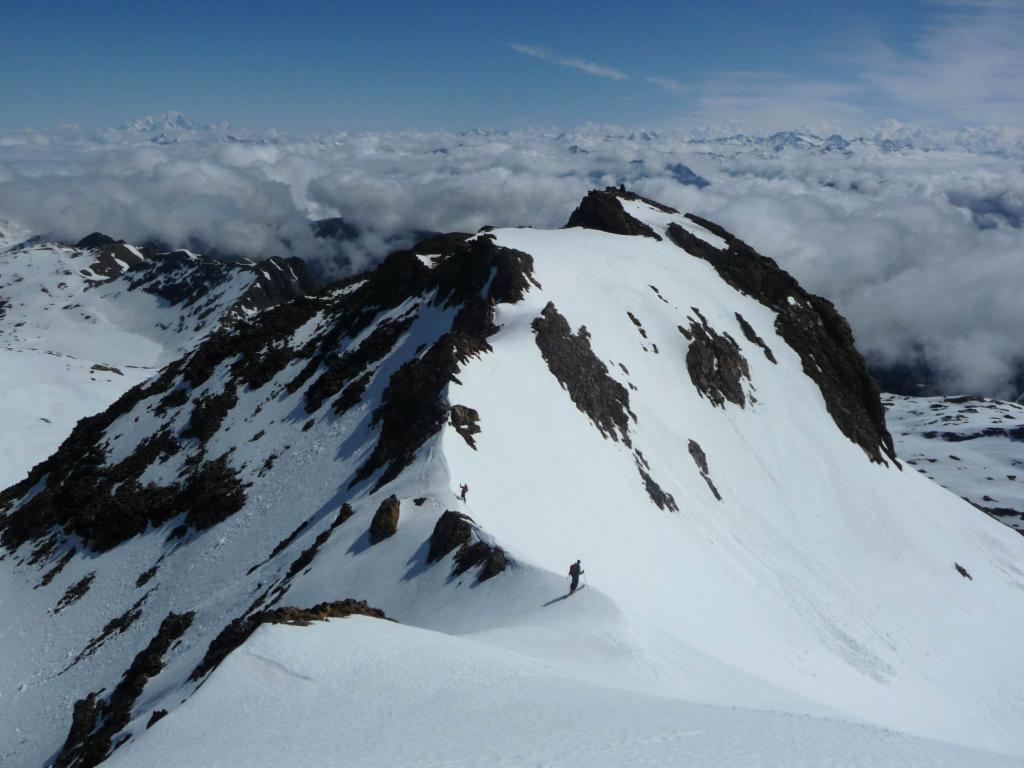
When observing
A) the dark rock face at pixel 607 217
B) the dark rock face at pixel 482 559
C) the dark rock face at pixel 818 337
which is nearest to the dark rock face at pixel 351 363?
the dark rock face at pixel 482 559

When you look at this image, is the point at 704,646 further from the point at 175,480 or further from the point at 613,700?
the point at 175,480

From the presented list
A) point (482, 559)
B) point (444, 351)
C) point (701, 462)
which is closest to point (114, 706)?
point (482, 559)

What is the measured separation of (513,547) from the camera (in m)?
28.0

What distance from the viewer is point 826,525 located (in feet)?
190

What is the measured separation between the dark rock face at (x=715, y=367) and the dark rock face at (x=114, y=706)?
49.2 m

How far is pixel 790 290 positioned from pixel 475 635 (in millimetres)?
81341

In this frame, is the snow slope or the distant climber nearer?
the snow slope

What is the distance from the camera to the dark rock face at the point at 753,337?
249 feet

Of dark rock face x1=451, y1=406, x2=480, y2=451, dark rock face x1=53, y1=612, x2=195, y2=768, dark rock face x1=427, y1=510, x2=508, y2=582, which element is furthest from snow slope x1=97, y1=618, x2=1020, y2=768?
dark rock face x1=451, y1=406, x2=480, y2=451

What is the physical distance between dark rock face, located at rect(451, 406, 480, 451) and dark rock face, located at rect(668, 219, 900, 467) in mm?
52298

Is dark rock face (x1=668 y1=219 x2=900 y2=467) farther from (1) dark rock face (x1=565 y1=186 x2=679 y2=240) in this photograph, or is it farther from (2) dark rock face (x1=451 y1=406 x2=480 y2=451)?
(2) dark rock face (x1=451 y1=406 x2=480 y2=451)

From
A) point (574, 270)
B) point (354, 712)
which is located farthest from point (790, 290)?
point (354, 712)

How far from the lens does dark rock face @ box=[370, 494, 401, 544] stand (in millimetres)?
30656

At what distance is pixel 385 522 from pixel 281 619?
9.37 meters
